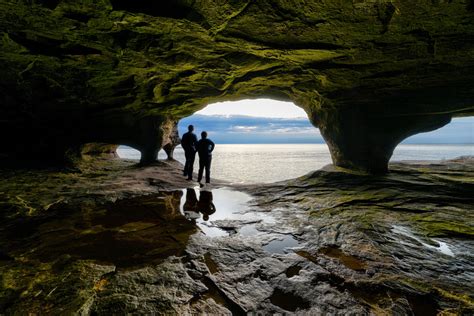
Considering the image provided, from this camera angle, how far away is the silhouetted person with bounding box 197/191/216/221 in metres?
7.79

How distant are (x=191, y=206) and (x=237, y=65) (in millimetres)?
5975

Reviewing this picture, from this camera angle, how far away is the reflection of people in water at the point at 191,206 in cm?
744

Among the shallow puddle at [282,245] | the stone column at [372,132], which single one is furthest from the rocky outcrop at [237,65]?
the shallow puddle at [282,245]

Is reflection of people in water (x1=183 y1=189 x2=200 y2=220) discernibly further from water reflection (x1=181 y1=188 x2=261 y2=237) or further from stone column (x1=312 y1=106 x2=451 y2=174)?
stone column (x1=312 y1=106 x2=451 y2=174)

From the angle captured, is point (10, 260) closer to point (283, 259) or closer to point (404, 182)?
point (283, 259)

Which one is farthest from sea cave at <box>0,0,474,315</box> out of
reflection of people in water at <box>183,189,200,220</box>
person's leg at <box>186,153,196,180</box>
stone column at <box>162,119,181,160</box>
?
stone column at <box>162,119,181,160</box>

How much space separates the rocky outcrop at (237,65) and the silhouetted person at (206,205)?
5485 millimetres

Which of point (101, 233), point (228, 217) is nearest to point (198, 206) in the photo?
point (228, 217)

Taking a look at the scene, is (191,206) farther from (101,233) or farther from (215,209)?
(101,233)

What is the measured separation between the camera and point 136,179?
524 inches

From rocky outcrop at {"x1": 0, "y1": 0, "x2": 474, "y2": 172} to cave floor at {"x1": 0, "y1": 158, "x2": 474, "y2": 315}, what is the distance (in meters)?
4.58

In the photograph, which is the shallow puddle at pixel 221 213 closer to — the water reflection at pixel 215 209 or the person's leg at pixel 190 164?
the water reflection at pixel 215 209

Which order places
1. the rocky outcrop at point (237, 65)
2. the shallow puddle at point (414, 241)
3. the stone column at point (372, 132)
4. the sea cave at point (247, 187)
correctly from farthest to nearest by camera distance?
the stone column at point (372, 132)
the rocky outcrop at point (237, 65)
the shallow puddle at point (414, 241)
the sea cave at point (247, 187)

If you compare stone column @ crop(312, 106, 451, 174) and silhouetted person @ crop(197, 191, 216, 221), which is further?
stone column @ crop(312, 106, 451, 174)
